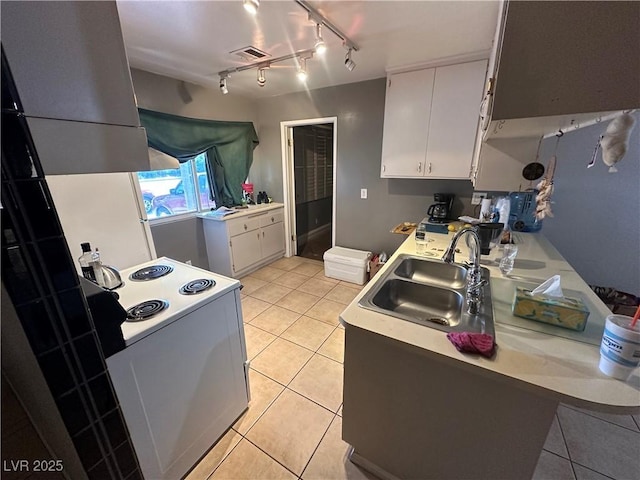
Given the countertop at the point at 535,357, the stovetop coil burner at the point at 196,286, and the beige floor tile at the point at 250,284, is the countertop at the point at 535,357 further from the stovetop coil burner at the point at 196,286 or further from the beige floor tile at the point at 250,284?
the beige floor tile at the point at 250,284

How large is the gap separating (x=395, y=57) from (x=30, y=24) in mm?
2490

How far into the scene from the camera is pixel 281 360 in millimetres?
2053

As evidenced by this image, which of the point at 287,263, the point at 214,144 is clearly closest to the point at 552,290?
the point at 287,263

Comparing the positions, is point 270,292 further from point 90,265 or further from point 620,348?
point 620,348

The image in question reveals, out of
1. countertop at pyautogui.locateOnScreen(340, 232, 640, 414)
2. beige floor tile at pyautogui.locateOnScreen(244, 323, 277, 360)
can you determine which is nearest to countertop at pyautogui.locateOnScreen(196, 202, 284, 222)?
beige floor tile at pyautogui.locateOnScreen(244, 323, 277, 360)

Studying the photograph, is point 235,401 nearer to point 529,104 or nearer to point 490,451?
point 490,451

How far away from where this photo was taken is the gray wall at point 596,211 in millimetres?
2166

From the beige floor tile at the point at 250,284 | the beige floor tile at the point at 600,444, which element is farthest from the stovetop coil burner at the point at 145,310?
the beige floor tile at the point at 600,444

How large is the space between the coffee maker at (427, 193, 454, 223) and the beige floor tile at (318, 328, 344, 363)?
152 centimetres

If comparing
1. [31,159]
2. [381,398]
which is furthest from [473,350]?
[31,159]

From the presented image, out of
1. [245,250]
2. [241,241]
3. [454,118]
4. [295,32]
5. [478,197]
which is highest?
[295,32]

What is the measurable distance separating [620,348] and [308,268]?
10.5 feet

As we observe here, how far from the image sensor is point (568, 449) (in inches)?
55.1

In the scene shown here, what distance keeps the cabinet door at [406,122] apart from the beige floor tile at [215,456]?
270 centimetres
